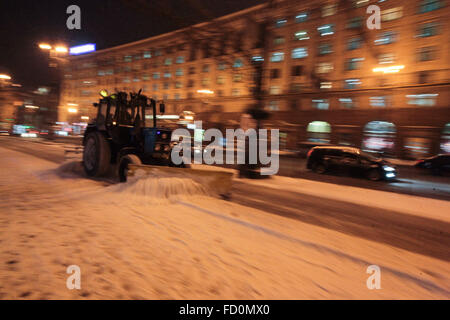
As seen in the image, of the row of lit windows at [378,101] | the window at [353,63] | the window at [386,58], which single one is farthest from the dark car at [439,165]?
the window at [353,63]

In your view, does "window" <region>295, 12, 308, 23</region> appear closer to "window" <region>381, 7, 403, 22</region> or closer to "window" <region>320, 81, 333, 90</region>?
"window" <region>320, 81, 333, 90</region>

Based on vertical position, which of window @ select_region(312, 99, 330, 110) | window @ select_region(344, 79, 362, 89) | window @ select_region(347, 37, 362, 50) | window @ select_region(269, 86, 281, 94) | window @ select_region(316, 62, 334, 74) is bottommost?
window @ select_region(312, 99, 330, 110)

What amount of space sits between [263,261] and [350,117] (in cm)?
3213

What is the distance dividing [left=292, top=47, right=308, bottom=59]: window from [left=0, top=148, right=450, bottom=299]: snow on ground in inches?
1405

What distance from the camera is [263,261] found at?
11.8ft

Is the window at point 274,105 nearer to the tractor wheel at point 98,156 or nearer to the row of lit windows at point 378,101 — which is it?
the row of lit windows at point 378,101

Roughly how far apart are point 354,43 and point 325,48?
3569mm

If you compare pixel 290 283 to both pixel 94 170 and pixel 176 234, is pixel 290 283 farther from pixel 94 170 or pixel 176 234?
pixel 94 170

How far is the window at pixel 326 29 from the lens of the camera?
34.2 metres

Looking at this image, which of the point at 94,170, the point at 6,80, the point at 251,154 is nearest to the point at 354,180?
the point at 251,154

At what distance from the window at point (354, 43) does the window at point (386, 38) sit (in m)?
1.73

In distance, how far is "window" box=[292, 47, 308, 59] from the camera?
36838 mm

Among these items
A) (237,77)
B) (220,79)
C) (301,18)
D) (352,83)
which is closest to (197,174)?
(237,77)

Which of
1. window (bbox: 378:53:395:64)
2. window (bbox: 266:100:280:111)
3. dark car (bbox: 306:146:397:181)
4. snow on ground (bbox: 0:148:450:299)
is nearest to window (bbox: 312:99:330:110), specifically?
window (bbox: 266:100:280:111)
